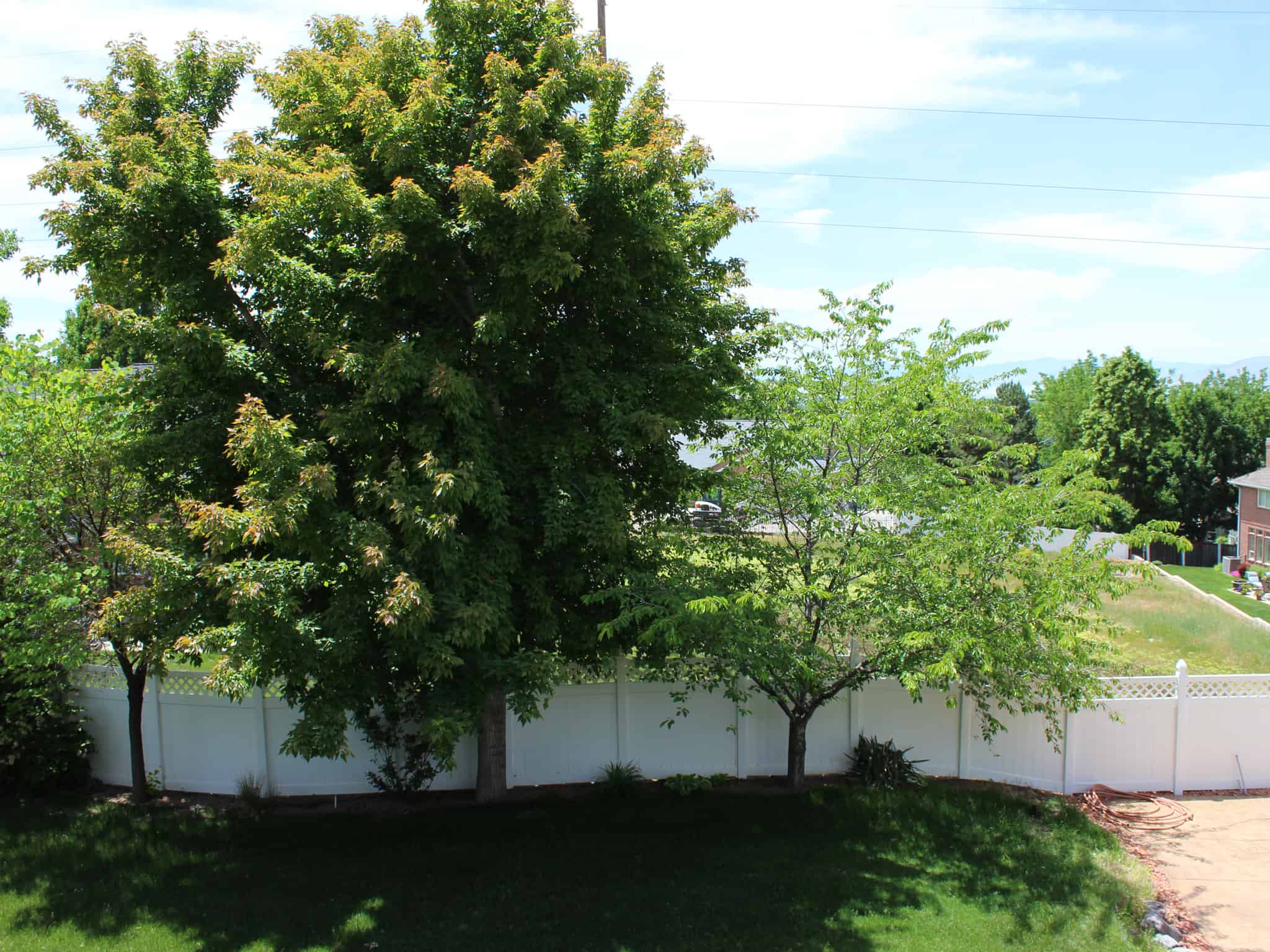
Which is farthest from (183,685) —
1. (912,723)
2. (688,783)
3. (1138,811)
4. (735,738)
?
(1138,811)

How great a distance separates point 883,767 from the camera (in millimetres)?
10914

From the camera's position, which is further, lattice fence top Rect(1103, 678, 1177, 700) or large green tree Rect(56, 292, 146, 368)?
lattice fence top Rect(1103, 678, 1177, 700)

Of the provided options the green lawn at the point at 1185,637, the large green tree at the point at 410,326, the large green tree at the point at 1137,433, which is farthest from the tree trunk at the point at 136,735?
the large green tree at the point at 1137,433

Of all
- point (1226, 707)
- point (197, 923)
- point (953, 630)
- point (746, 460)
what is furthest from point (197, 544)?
point (1226, 707)

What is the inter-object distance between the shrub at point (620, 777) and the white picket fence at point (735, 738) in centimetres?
9

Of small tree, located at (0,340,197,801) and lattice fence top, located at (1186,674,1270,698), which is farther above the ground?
small tree, located at (0,340,197,801)

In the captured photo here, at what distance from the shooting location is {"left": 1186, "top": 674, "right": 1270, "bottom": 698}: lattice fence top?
11.1m

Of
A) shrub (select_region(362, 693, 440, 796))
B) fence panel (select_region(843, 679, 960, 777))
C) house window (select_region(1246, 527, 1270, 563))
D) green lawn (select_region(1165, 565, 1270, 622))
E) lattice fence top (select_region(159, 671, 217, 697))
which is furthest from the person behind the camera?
house window (select_region(1246, 527, 1270, 563))

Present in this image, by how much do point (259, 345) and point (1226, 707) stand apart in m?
12.0

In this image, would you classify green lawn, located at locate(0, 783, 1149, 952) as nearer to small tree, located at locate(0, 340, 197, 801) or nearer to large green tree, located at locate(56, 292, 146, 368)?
small tree, located at locate(0, 340, 197, 801)

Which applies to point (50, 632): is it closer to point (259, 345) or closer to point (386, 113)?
point (259, 345)

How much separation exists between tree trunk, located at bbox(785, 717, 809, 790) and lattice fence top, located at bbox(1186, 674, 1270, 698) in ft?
16.1

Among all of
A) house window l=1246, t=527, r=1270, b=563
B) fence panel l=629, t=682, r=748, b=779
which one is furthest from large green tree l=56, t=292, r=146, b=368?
house window l=1246, t=527, r=1270, b=563

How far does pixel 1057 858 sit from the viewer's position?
9.00 meters
